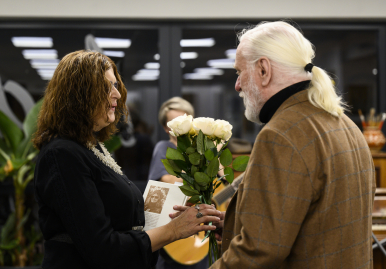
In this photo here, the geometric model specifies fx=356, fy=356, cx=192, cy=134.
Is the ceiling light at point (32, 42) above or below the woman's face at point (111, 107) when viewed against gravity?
above

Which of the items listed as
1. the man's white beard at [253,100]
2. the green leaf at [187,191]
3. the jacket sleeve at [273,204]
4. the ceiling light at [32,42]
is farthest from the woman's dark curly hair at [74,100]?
the ceiling light at [32,42]

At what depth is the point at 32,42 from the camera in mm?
3344

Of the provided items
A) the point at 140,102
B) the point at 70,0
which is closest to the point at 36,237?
the point at 140,102

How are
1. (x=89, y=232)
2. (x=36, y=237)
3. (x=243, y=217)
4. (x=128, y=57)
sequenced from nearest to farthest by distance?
1. (x=243, y=217)
2. (x=89, y=232)
3. (x=36, y=237)
4. (x=128, y=57)

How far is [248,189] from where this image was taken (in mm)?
966

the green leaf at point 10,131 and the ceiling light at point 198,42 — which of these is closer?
the green leaf at point 10,131

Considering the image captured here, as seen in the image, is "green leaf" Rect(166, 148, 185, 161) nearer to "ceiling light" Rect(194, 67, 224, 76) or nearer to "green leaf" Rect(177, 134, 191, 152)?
"green leaf" Rect(177, 134, 191, 152)

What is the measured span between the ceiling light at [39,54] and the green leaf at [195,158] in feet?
8.38

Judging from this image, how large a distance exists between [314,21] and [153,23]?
155cm

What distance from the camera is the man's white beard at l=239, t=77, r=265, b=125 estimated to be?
44.3 inches

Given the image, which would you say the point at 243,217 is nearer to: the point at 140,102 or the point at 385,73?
the point at 140,102

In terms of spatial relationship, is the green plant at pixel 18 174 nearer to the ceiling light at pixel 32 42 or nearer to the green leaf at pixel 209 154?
the ceiling light at pixel 32 42

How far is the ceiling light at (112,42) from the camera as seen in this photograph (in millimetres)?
3371

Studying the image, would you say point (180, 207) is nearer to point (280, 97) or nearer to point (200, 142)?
point (200, 142)
